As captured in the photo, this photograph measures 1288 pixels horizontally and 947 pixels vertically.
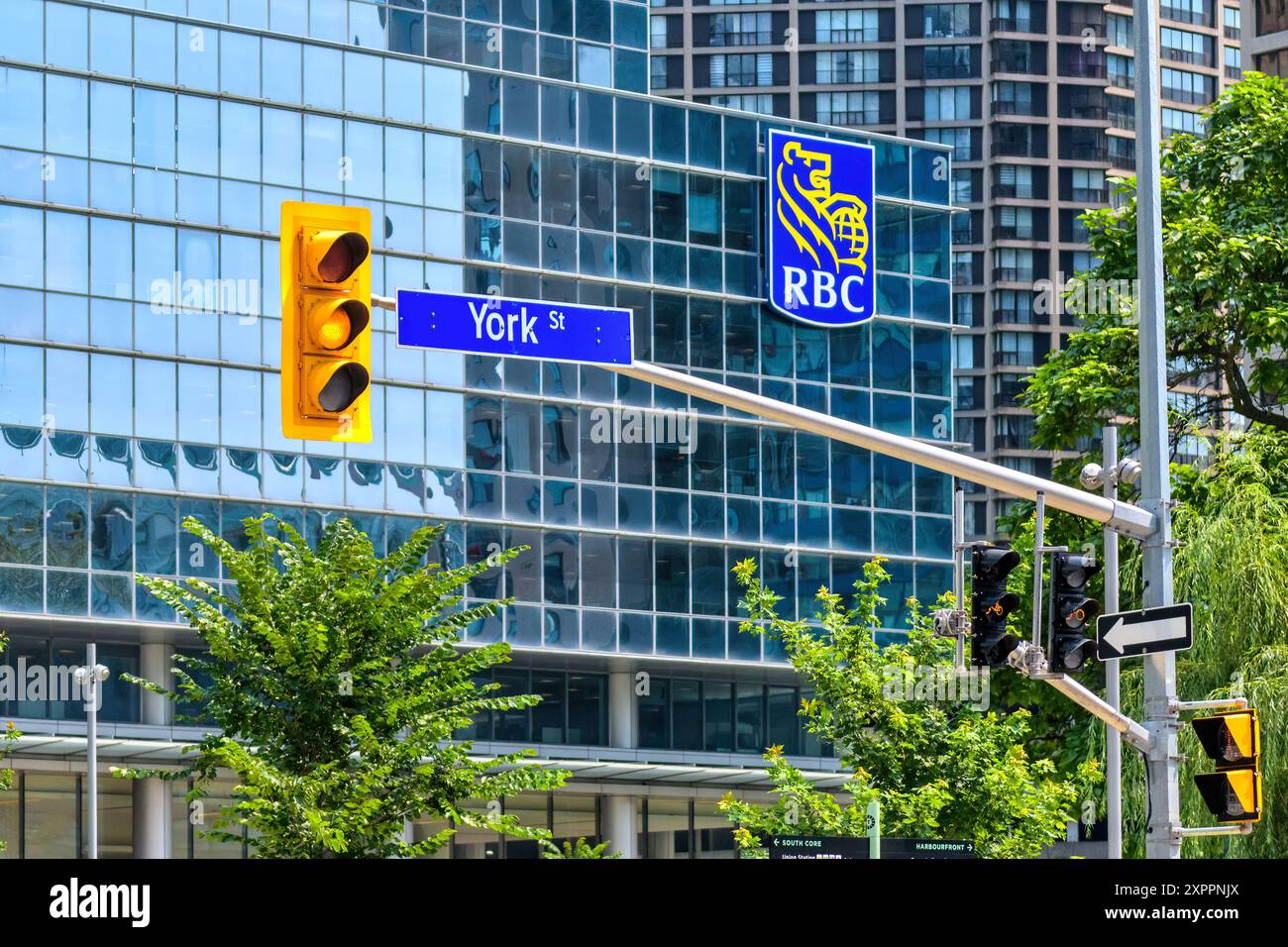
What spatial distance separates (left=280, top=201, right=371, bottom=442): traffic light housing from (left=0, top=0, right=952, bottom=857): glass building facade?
132 feet

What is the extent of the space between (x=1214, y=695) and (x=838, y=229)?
37598 mm

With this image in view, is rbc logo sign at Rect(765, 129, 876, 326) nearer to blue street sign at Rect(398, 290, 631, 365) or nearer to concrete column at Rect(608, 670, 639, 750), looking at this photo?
concrete column at Rect(608, 670, 639, 750)

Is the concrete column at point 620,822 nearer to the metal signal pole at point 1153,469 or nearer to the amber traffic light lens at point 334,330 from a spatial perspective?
the metal signal pole at point 1153,469

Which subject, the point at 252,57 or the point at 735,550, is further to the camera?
the point at 735,550

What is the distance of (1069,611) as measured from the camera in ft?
57.7

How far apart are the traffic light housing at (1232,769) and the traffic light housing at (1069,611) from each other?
3.88 feet

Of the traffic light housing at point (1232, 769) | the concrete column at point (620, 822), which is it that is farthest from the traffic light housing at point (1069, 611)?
the concrete column at point (620, 822)

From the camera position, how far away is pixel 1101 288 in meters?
37.1

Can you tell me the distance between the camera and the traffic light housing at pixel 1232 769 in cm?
1741

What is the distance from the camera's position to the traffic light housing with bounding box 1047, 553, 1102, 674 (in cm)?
1748

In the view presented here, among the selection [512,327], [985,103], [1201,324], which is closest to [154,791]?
[1201,324]

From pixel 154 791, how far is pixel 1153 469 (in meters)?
40.4
